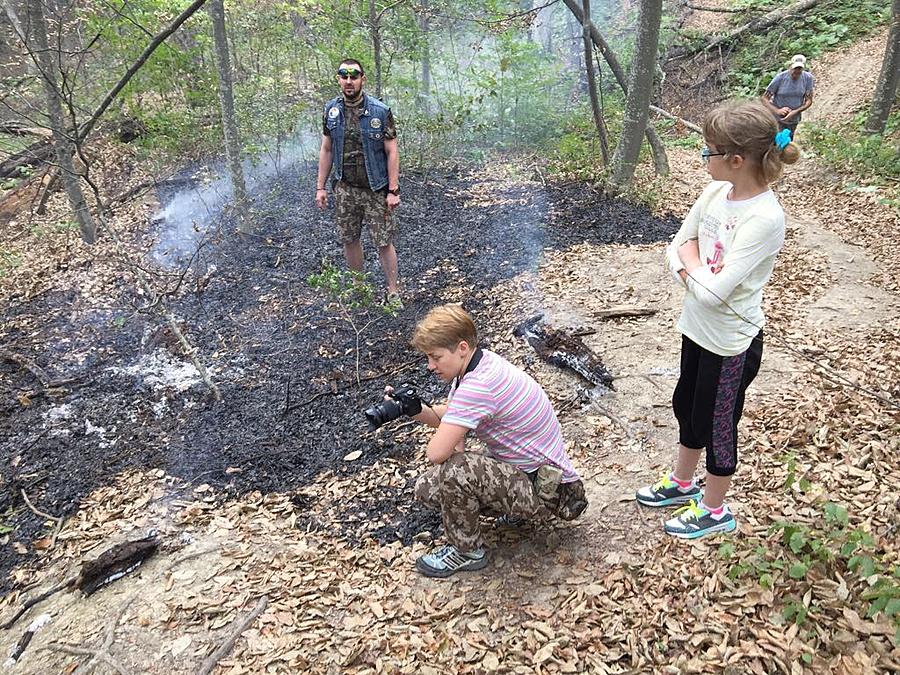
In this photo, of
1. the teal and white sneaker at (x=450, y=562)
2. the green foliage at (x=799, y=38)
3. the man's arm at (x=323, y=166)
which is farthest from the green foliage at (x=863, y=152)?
the teal and white sneaker at (x=450, y=562)

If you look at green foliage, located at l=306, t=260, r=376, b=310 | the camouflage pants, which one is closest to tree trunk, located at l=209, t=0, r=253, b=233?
green foliage, located at l=306, t=260, r=376, b=310

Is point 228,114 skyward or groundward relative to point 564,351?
skyward

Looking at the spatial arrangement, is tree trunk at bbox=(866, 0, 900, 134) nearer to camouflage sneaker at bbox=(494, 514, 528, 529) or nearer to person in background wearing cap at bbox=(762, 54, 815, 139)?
person in background wearing cap at bbox=(762, 54, 815, 139)

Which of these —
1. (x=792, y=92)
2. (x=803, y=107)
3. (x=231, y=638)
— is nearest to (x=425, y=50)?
(x=792, y=92)

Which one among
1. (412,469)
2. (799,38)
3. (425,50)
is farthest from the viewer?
(799,38)

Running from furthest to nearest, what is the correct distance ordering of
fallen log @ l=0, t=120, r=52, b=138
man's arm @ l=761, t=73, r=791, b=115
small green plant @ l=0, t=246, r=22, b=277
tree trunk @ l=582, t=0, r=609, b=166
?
man's arm @ l=761, t=73, r=791, b=115
tree trunk @ l=582, t=0, r=609, b=166
small green plant @ l=0, t=246, r=22, b=277
fallen log @ l=0, t=120, r=52, b=138

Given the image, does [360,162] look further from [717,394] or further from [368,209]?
[717,394]

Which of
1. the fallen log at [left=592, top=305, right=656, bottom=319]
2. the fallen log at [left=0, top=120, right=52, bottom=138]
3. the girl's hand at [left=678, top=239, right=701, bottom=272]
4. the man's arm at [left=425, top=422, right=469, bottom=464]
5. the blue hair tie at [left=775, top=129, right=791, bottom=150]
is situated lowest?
the fallen log at [left=592, top=305, right=656, bottom=319]

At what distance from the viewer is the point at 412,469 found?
3574mm

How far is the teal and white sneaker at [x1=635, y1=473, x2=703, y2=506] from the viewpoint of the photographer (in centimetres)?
276

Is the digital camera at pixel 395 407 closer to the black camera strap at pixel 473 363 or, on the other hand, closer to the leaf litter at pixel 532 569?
the black camera strap at pixel 473 363

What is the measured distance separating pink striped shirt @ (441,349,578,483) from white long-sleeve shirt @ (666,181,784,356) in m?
0.71

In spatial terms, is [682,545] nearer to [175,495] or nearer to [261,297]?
[175,495]

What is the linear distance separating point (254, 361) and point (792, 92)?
8028 millimetres
